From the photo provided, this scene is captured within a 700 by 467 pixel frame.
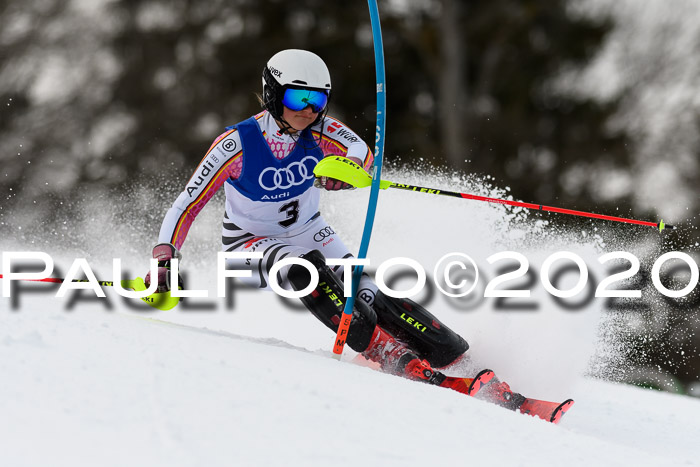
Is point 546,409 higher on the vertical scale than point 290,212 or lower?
lower

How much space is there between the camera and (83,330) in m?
3.02

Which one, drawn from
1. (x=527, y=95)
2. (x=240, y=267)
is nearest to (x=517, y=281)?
(x=240, y=267)

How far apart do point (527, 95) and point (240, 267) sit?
14.2 meters

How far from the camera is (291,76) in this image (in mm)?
3834

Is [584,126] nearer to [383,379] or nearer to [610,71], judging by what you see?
[610,71]

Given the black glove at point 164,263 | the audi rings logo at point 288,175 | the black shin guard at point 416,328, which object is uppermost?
the audi rings logo at point 288,175

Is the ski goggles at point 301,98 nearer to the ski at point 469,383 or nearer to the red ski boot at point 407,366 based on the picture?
the red ski boot at point 407,366

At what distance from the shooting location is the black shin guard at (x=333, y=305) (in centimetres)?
386

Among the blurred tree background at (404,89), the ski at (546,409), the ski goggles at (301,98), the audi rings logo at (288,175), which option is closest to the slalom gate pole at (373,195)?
the ski goggles at (301,98)

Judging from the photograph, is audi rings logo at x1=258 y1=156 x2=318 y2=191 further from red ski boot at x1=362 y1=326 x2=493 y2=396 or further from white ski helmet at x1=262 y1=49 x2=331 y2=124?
red ski boot at x1=362 y1=326 x2=493 y2=396

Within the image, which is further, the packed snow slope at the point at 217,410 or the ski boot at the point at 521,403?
the ski boot at the point at 521,403

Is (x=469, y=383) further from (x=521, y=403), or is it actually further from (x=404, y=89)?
(x=404, y=89)

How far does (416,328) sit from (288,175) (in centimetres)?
92

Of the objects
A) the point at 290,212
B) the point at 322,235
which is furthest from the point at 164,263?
the point at 322,235
